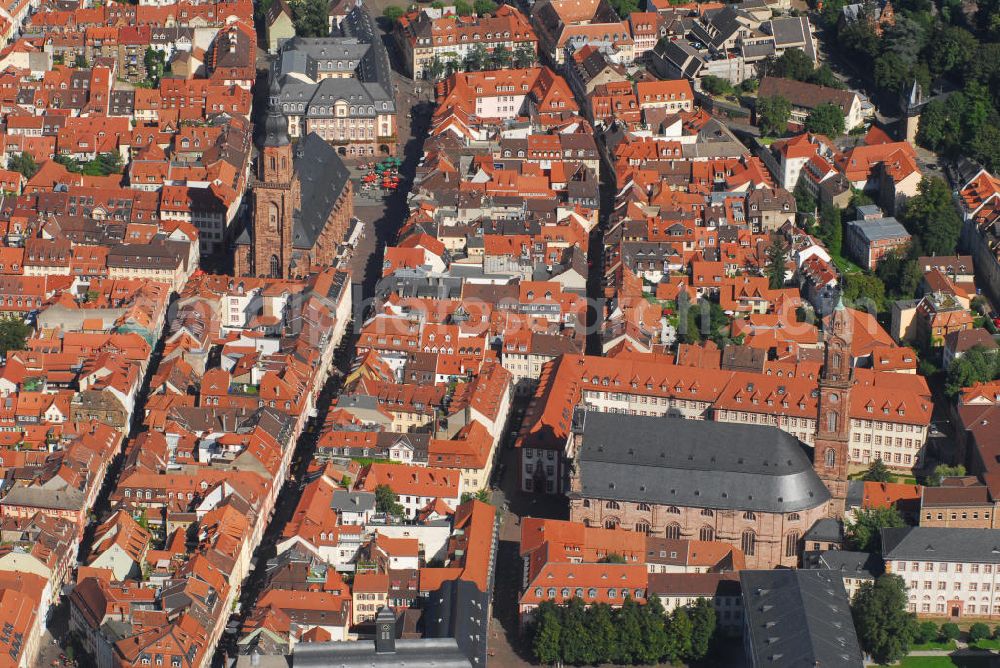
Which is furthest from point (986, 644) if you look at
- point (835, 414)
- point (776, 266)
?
point (776, 266)

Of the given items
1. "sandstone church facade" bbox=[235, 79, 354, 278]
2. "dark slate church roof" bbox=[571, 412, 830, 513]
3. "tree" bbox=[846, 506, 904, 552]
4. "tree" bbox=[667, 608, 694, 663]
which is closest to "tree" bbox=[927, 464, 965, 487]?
"tree" bbox=[846, 506, 904, 552]

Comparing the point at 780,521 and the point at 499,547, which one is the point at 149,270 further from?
the point at 780,521

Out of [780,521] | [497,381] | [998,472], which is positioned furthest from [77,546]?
[998,472]

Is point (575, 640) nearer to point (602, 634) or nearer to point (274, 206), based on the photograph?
point (602, 634)

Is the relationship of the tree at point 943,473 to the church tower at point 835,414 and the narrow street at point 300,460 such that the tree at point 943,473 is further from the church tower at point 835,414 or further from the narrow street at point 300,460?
the narrow street at point 300,460

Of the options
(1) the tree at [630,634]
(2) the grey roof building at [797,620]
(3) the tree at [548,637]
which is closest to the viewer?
(2) the grey roof building at [797,620]

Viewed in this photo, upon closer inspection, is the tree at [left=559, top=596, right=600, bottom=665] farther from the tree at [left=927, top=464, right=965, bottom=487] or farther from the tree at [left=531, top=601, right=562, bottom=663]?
the tree at [left=927, top=464, right=965, bottom=487]

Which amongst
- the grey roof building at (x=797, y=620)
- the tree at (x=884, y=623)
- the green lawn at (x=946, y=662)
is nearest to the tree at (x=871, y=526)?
the grey roof building at (x=797, y=620)
